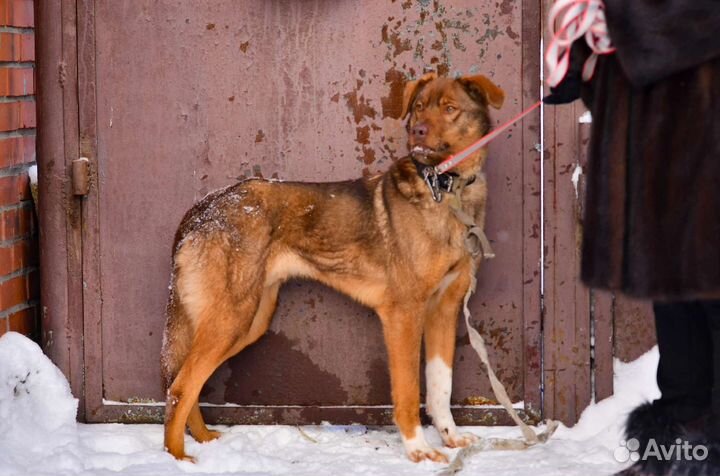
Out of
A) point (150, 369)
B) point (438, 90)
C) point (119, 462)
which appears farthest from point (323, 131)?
point (119, 462)

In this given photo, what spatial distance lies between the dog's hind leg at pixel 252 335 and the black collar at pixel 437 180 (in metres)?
0.82

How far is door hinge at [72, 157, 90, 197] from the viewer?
14.9ft


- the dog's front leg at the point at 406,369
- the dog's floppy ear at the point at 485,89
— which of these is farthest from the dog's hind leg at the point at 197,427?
the dog's floppy ear at the point at 485,89

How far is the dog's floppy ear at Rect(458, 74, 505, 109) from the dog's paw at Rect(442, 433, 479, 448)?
1405mm

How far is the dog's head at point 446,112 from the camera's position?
13.7 feet

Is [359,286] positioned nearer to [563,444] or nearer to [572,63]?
[563,444]

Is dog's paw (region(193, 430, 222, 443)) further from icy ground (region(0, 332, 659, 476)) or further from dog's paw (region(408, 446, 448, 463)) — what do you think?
dog's paw (region(408, 446, 448, 463))

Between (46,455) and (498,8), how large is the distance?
8.65 feet

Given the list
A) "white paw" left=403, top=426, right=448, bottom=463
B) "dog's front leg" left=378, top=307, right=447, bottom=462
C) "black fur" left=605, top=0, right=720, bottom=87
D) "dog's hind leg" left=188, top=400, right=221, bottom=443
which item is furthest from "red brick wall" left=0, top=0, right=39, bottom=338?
"black fur" left=605, top=0, right=720, bottom=87

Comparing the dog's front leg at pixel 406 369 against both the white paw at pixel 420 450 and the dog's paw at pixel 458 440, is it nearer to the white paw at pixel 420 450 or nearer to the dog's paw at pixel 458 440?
the white paw at pixel 420 450

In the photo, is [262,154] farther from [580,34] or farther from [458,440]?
[580,34]

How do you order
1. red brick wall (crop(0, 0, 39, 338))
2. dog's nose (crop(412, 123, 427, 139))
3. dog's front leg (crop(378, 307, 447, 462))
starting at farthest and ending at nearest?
red brick wall (crop(0, 0, 39, 338))
dog's front leg (crop(378, 307, 447, 462))
dog's nose (crop(412, 123, 427, 139))

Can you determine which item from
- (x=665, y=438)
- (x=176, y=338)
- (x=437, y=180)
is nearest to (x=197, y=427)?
(x=176, y=338)

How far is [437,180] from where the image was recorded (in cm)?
424
